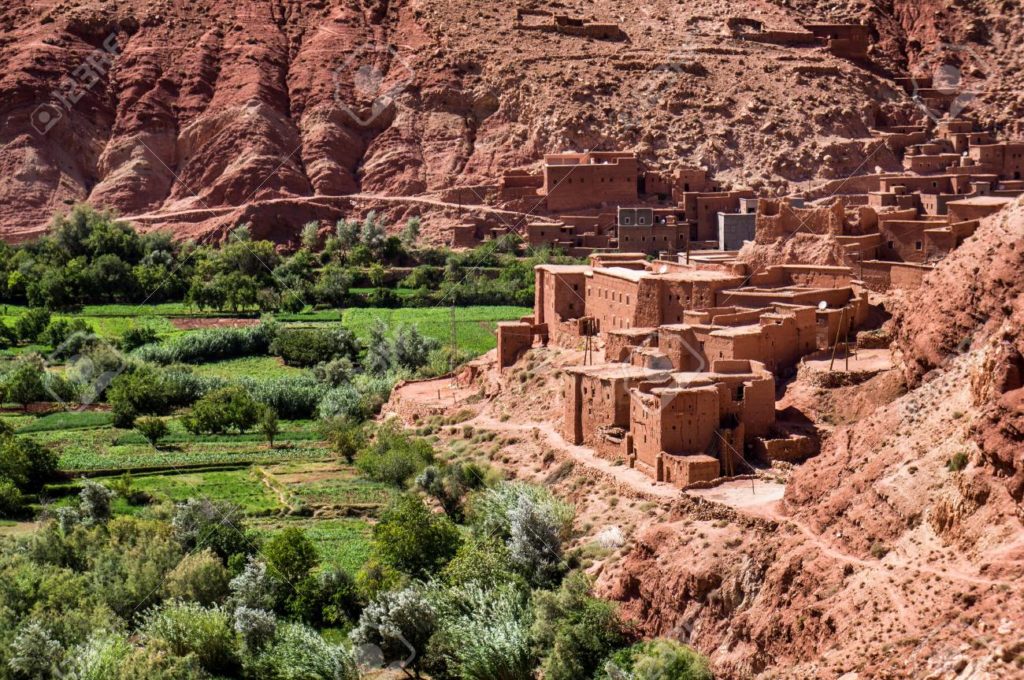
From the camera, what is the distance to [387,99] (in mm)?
73500

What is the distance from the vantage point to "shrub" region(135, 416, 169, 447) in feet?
148

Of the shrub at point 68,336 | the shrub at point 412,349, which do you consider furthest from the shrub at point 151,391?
the shrub at point 412,349

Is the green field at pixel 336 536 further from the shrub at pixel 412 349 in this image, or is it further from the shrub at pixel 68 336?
the shrub at pixel 68 336

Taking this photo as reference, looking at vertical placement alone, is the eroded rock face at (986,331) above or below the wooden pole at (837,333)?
above

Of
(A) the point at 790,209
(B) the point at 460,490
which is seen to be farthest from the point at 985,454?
(A) the point at 790,209

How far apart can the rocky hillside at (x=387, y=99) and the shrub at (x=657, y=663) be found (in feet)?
127

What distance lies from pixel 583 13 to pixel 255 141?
49.7 ft

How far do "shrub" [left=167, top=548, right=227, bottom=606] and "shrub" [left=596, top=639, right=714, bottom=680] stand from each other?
8.87 m

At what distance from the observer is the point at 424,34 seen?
2970 inches

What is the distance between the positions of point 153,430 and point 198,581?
1310 centimetres

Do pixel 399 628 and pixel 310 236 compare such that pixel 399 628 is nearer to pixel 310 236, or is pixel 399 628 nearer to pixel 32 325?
pixel 32 325

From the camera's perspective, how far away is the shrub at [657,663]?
82.4 ft

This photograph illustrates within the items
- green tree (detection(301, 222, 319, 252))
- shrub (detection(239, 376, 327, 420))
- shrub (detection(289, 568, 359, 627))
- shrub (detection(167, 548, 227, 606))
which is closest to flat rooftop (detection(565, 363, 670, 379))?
shrub (detection(289, 568, 359, 627))

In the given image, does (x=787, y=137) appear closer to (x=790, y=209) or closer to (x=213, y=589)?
(x=790, y=209)
